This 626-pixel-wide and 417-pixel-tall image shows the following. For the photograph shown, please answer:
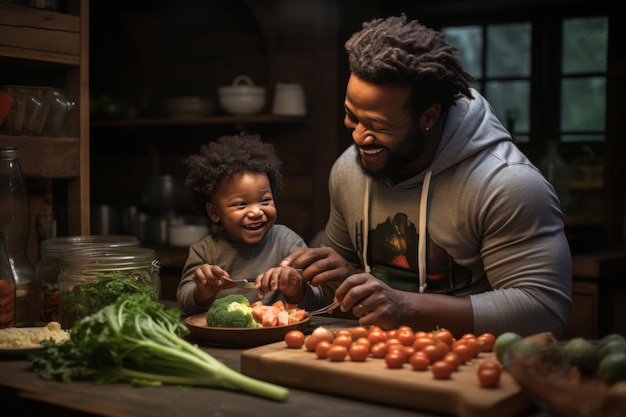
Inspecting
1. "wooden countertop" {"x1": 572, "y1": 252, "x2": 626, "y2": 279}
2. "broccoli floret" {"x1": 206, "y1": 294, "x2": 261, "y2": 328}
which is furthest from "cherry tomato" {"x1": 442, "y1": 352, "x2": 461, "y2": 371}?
"wooden countertop" {"x1": 572, "y1": 252, "x2": 626, "y2": 279}

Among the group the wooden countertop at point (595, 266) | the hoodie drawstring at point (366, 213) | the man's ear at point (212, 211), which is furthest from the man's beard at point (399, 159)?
the wooden countertop at point (595, 266)

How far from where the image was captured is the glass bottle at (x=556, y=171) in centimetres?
410

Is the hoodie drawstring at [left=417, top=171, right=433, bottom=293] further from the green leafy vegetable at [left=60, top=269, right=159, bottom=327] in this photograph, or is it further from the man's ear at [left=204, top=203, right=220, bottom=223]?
the green leafy vegetable at [left=60, top=269, right=159, bottom=327]

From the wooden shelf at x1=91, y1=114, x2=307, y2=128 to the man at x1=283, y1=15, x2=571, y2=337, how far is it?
196 centimetres

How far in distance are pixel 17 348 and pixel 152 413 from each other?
1.76ft

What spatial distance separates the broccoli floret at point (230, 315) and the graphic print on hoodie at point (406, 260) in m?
0.53

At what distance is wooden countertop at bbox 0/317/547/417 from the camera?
1.41 metres

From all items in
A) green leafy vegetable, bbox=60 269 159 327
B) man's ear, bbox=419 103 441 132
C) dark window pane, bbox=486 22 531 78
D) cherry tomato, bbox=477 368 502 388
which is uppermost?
dark window pane, bbox=486 22 531 78

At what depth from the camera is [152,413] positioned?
1.39m

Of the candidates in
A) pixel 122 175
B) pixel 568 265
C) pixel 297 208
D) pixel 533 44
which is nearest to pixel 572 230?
pixel 533 44

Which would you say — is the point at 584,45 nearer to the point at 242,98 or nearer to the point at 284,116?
the point at 284,116

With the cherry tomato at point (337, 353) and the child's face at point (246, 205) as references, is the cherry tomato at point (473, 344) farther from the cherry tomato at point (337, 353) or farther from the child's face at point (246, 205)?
the child's face at point (246, 205)

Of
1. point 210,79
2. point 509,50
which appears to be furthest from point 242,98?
point 509,50

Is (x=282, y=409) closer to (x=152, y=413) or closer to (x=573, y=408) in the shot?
(x=152, y=413)
